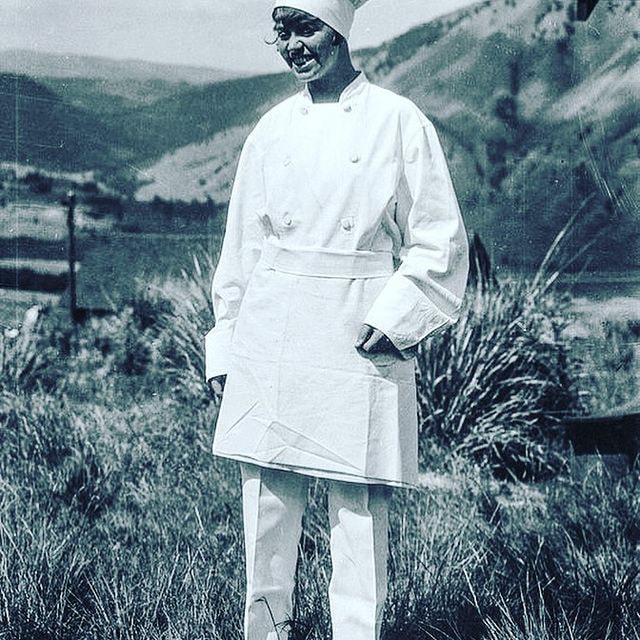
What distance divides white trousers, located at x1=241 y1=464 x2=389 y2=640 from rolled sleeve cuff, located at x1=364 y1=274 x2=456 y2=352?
0.38 meters

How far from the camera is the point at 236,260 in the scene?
288 centimetres

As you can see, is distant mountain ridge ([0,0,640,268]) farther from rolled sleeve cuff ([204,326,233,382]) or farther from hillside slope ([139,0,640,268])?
rolled sleeve cuff ([204,326,233,382])

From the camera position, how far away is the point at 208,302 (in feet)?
17.3

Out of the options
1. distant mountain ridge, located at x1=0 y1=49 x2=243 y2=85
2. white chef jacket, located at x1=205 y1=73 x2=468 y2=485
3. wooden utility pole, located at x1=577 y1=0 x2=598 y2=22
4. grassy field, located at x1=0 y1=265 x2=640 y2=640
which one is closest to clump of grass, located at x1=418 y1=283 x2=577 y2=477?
grassy field, located at x1=0 y1=265 x2=640 y2=640

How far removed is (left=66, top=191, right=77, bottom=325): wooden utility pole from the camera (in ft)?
17.3

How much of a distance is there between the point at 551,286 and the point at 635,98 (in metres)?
1.00

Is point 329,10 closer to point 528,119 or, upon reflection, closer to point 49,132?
point 49,132

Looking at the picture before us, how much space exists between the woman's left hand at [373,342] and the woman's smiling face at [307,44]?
0.62m

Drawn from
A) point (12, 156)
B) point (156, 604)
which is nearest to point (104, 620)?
point (156, 604)

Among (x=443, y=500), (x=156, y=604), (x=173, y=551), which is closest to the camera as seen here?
(x=156, y=604)

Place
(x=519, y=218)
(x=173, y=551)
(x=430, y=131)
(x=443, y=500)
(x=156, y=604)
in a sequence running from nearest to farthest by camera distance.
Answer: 1. (x=430, y=131)
2. (x=156, y=604)
3. (x=173, y=551)
4. (x=443, y=500)
5. (x=519, y=218)

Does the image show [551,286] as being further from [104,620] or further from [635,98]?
[104,620]

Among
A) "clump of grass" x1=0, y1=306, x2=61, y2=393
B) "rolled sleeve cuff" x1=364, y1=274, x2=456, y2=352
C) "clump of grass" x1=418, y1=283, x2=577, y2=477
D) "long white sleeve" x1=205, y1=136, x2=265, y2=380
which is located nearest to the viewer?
"rolled sleeve cuff" x1=364, y1=274, x2=456, y2=352

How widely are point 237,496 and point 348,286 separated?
1.85 metres
